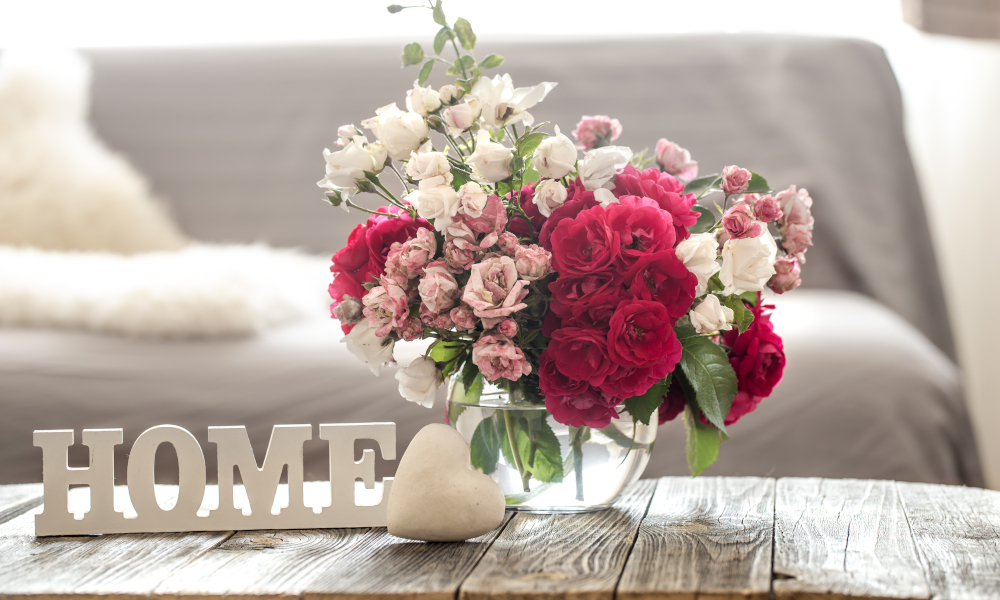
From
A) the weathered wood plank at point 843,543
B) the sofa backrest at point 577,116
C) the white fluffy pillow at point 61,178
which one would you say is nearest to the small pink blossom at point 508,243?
the weathered wood plank at point 843,543

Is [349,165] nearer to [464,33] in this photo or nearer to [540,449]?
[464,33]

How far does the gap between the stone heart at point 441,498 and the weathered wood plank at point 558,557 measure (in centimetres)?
3

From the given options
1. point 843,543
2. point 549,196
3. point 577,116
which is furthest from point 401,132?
point 577,116

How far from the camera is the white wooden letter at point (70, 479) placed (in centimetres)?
70

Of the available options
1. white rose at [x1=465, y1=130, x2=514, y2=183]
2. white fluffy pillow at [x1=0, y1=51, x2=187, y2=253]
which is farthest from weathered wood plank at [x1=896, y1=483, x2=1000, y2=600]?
white fluffy pillow at [x1=0, y1=51, x2=187, y2=253]

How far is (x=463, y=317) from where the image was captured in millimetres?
616

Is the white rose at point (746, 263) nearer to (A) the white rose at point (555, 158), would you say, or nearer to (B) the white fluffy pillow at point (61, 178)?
(A) the white rose at point (555, 158)

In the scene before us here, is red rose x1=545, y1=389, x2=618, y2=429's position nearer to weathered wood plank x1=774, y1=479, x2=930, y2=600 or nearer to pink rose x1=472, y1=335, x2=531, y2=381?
pink rose x1=472, y1=335, x2=531, y2=381

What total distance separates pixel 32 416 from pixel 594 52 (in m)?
1.45

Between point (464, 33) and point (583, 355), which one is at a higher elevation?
point (464, 33)

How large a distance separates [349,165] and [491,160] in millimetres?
131

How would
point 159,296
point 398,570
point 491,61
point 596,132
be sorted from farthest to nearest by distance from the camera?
point 159,296
point 596,132
point 491,61
point 398,570

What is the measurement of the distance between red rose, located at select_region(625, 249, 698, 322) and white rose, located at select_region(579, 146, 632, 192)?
8cm

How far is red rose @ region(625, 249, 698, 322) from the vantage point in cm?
60
